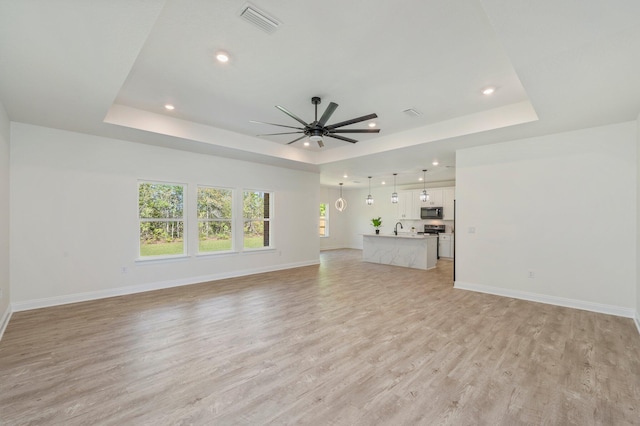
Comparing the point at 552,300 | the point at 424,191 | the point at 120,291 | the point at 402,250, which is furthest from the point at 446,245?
the point at 120,291

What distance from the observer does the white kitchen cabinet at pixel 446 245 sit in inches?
390

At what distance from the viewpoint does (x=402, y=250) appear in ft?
26.5

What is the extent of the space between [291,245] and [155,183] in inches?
144

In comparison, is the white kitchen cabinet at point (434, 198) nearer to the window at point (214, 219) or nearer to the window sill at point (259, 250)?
the window sill at point (259, 250)

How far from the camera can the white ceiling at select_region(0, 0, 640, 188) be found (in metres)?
2.08

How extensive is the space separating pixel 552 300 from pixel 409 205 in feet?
21.6

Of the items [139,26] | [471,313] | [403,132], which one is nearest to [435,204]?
[403,132]

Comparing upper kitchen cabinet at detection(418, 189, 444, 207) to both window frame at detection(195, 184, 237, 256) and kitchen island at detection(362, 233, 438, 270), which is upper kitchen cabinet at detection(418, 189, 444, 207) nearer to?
kitchen island at detection(362, 233, 438, 270)

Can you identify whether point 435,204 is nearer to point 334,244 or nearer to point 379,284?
point 334,244

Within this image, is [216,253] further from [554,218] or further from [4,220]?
[554,218]

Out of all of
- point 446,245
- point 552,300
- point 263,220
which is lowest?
point 552,300

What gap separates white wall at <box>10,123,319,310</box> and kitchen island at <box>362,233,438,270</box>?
4483 mm

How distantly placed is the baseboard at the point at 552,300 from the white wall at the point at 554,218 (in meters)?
0.01

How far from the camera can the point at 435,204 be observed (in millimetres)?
10195
